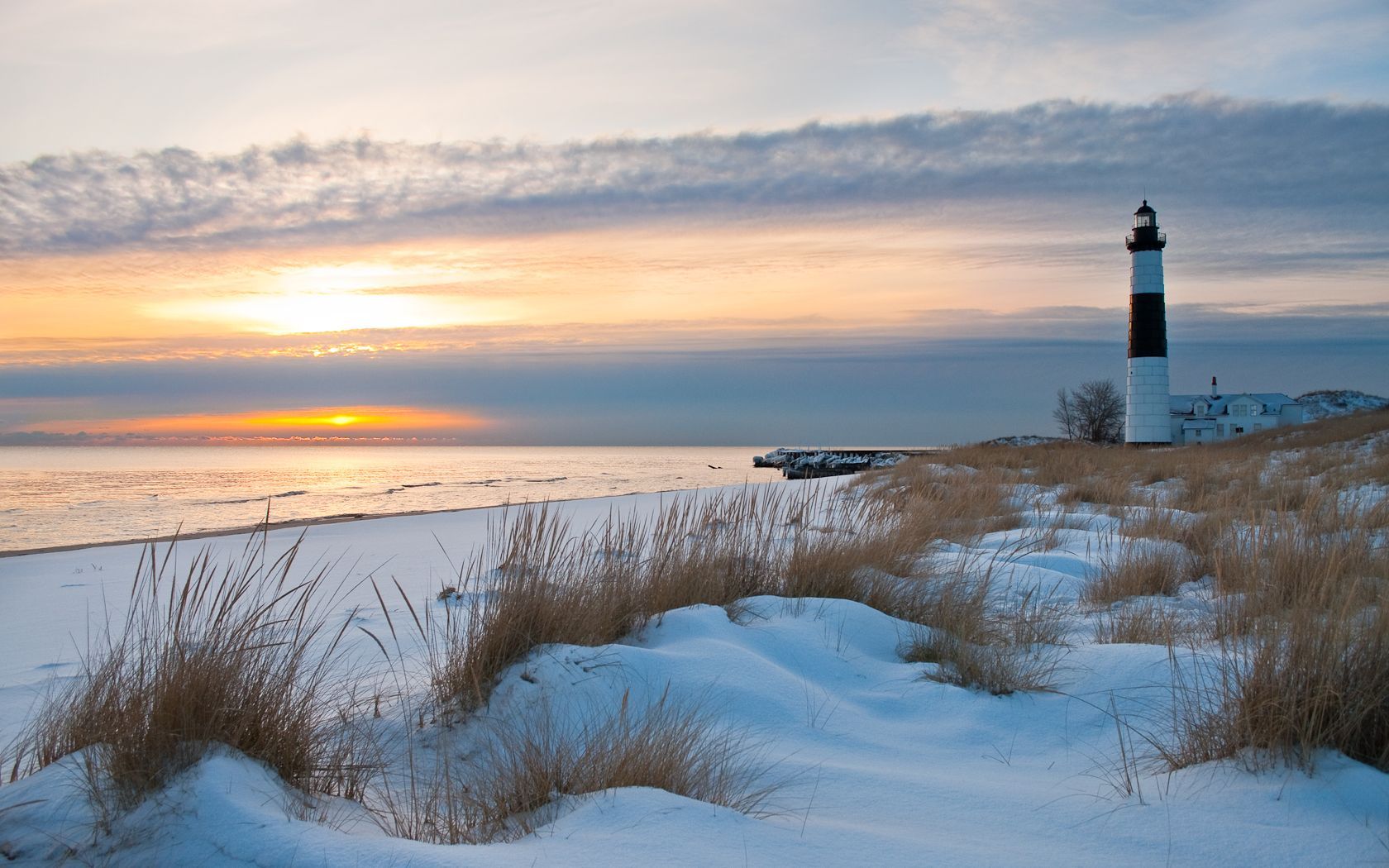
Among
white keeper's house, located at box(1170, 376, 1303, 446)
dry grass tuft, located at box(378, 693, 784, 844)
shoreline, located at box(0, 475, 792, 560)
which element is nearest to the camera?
dry grass tuft, located at box(378, 693, 784, 844)

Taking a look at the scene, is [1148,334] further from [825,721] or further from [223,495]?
[825,721]

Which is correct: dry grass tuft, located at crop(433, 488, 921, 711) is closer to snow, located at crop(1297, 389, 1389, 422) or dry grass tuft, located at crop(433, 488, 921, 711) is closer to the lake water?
the lake water

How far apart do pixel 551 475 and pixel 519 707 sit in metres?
24.0

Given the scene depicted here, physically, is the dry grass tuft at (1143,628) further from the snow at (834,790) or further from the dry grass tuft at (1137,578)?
the dry grass tuft at (1137,578)

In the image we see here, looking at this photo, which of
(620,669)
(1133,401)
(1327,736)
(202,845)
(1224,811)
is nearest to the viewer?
(202,845)

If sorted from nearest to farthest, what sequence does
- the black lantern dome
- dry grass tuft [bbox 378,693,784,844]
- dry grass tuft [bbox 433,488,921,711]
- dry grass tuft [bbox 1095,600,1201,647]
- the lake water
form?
dry grass tuft [bbox 378,693,784,844]
dry grass tuft [bbox 433,488,921,711]
dry grass tuft [bbox 1095,600,1201,647]
the lake water
the black lantern dome

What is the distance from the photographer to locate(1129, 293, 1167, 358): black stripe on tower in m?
28.5

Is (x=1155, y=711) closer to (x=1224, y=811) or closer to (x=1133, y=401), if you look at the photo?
(x=1224, y=811)

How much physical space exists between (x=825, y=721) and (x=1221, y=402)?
58611 mm

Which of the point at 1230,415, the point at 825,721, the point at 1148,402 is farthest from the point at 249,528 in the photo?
the point at 1230,415

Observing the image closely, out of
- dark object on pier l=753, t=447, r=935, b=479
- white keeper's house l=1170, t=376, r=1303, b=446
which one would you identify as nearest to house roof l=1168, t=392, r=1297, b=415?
white keeper's house l=1170, t=376, r=1303, b=446

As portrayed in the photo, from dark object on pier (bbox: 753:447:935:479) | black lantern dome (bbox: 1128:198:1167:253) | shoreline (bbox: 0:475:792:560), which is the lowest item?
dark object on pier (bbox: 753:447:935:479)

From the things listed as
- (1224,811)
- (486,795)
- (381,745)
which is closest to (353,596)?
(381,745)

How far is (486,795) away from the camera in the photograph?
85.7 inches
